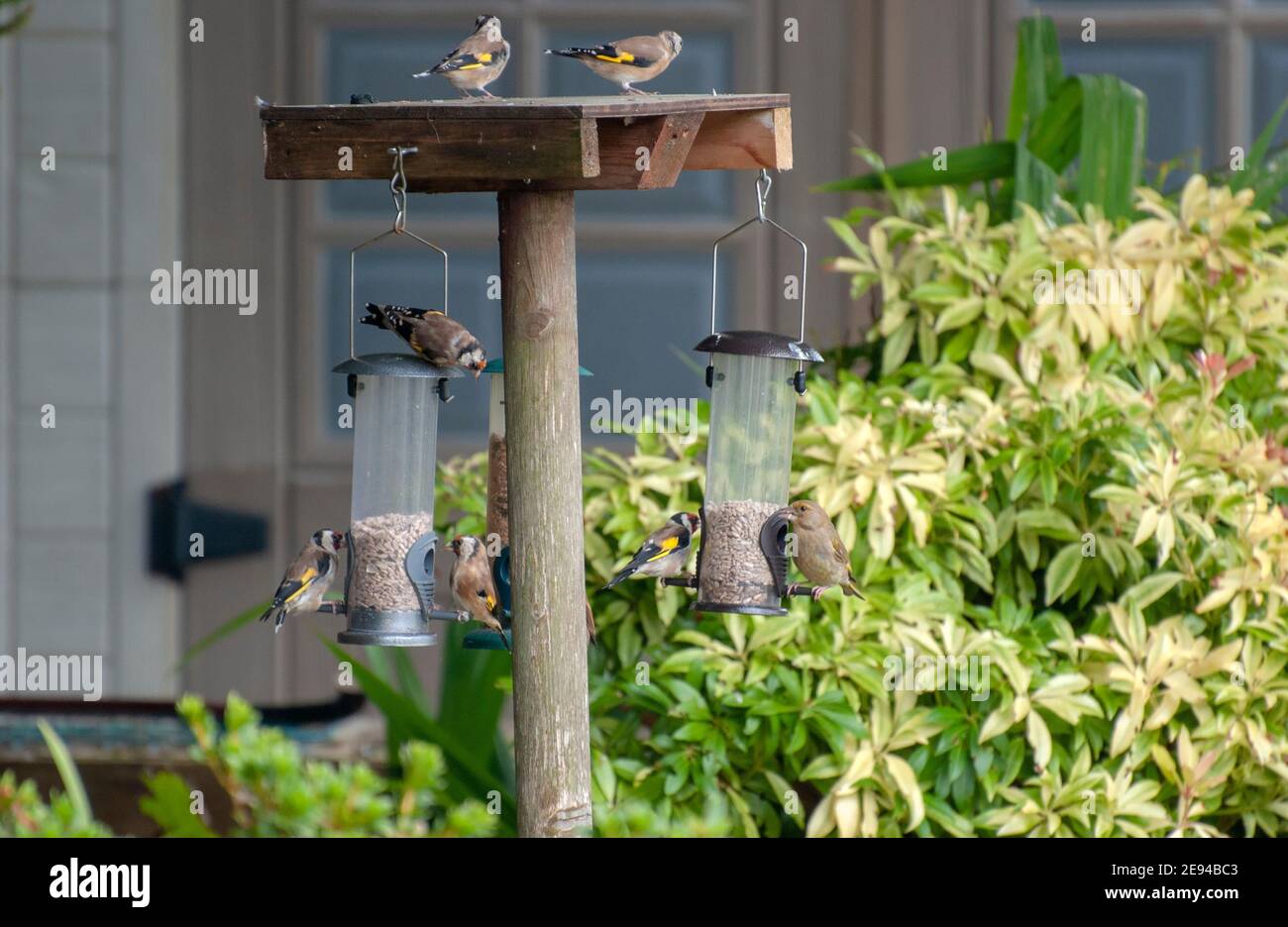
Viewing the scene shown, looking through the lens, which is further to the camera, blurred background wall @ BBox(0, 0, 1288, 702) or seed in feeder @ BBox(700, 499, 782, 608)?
blurred background wall @ BBox(0, 0, 1288, 702)

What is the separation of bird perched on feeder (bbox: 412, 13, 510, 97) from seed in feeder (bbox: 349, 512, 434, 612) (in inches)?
27.2

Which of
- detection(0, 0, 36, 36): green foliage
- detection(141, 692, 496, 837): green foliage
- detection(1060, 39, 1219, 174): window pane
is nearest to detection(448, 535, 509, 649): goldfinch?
detection(141, 692, 496, 837): green foliage

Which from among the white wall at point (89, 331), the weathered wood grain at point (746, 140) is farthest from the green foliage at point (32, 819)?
the white wall at point (89, 331)

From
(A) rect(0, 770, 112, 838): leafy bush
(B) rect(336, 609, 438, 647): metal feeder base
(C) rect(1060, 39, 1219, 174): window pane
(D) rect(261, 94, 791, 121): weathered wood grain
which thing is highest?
(C) rect(1060, 39, 1219, 174): window pane

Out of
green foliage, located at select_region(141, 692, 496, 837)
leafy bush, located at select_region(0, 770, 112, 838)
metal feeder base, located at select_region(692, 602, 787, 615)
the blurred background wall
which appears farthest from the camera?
the blurred background wall

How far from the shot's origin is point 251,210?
13.8ft

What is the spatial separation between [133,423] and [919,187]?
2.44m

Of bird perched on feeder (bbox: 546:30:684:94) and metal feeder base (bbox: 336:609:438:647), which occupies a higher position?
bird perched on feeder (bbox: 546:30:684:94)

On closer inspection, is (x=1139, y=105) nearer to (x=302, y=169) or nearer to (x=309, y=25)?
(x=302, y=169)

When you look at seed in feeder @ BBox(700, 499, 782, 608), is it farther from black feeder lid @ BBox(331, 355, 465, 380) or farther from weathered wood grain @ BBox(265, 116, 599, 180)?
weathered wood grain @ BBox(265, 116, 599, 180)

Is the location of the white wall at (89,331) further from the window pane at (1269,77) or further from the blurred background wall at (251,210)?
the window pane at (1269,77)

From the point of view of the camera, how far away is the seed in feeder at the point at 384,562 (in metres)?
2.14

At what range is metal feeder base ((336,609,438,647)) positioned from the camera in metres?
2.09

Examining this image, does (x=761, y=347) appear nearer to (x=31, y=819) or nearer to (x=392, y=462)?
(x=392, y=462)
